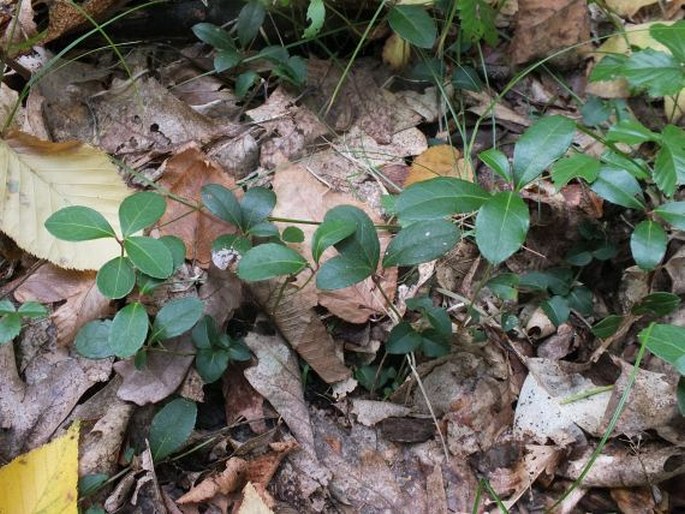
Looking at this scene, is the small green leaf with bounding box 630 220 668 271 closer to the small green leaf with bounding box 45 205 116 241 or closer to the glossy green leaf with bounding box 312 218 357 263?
the glossy green leaf with bounding box 312 218 357 263

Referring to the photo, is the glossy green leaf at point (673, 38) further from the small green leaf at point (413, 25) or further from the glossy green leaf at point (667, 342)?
the glossy green leaf at point (667, 342)

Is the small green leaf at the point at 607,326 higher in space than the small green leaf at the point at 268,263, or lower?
lower

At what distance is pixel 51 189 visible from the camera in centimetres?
182

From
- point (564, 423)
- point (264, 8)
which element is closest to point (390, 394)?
point (564, 423)

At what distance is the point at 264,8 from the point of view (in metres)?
2.13

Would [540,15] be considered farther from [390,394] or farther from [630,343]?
[390,394]

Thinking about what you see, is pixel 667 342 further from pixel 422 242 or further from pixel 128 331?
pixel 128 331

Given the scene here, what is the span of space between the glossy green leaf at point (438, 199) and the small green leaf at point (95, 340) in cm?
73

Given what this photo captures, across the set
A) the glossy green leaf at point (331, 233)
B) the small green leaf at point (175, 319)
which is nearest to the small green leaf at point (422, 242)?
the glossy green leaf at point (331, 233)

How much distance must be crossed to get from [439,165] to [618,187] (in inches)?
23.3

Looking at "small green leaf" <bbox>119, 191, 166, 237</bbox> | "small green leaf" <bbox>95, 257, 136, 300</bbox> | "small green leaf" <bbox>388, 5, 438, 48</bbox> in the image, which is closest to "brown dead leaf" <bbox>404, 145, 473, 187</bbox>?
"small green leaf" <bbox>388, 5, 438, 48</bbox>

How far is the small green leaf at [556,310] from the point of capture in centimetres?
180

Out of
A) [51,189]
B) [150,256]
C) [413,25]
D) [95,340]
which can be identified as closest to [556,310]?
[413,25]

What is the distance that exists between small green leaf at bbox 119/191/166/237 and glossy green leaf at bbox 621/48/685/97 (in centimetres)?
126
